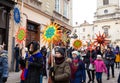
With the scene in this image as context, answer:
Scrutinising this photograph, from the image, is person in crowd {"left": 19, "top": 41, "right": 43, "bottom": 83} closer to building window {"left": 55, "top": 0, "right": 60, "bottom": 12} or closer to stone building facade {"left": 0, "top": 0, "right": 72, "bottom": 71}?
stone building facade {"left": 0, "top": 0, "right": 72, "bottom": 71}

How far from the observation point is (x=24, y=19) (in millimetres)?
18984

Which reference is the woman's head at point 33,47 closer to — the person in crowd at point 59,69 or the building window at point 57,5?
the person in crowd at point 59,69

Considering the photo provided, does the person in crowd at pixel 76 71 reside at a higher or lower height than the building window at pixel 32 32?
lower

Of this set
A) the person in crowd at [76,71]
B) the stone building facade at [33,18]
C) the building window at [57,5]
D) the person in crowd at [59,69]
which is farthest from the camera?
the building window at [57,5]

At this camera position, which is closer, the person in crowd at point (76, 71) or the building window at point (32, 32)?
the person in crowd at point (76, 71)

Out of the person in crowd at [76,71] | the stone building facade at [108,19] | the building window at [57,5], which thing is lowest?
the person in crowd at [76,71]

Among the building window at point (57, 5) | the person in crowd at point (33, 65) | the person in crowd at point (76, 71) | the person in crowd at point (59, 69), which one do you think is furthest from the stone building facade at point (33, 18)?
the person in crowd at point (59, 69)

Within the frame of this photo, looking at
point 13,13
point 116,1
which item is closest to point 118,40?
point 116,1

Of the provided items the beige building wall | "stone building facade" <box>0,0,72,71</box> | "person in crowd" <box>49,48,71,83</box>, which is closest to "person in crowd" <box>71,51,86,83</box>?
"person in crowd" <box>49,48,71,83</box>

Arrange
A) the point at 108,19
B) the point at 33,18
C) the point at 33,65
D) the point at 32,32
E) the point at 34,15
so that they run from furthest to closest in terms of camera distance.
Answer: the point at 108,19 < the point at 32,32 < the point at 34,15 < the point at 33,18 < the point at 33,65

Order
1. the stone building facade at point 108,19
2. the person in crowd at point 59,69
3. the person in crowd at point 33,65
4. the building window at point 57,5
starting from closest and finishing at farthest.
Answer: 1. the person in crowd at point 59,69
2. the person in crowd at point 33,65
3. the building window at point 57,5
4. the stone building facade at point 108,19

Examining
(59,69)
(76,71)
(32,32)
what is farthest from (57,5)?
(59,69)

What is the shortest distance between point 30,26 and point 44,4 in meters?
2.89

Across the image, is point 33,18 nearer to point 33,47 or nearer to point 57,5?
point 57,5
